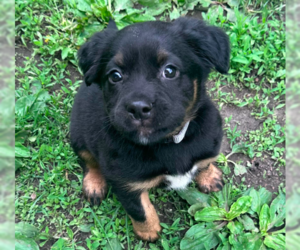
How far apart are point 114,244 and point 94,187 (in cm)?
54

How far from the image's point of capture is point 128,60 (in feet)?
6.45

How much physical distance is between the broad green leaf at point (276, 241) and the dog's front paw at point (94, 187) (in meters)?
1.48

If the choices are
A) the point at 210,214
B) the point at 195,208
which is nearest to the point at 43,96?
the point at 195,208

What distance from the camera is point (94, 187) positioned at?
295 centimetres

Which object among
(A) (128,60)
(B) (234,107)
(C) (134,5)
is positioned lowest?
(B) (234,107)

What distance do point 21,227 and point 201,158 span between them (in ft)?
5.62

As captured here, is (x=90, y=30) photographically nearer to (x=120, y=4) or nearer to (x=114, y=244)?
(x=120, y=4)

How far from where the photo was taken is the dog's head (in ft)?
6.04

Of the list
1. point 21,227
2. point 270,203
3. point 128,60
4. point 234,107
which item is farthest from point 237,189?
point 21,227

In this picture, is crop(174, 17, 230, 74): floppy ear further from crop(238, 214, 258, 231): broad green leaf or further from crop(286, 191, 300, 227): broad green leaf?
crop(238, 214, 258, 231): broad green leaf

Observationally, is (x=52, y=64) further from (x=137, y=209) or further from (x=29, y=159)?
(x=137, y=209)

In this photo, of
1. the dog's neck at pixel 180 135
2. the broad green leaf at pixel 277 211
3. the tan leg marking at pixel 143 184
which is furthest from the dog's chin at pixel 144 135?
the broad green leaf at pixel 277 211

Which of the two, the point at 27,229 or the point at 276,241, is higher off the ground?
the point at 276,241

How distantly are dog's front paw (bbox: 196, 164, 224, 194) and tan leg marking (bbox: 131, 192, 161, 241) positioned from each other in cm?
53
